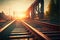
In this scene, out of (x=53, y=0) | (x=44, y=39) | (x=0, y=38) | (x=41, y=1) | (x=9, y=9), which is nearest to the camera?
(x=44, y=39)

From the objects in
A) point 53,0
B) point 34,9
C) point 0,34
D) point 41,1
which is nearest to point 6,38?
point 0,34

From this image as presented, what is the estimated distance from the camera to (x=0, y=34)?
4172 mm

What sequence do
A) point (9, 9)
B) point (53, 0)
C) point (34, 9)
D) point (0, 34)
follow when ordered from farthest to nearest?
point (9, 9) → point (53, 0) → point (34, 9) → point (0, 34)

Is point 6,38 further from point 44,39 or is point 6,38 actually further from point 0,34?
point 44,39

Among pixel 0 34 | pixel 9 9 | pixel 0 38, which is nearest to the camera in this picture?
pixel 0 38

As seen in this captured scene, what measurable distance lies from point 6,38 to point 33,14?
1000 inches

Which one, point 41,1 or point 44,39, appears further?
point 41,1

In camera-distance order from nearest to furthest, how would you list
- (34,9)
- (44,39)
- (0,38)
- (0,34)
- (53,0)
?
1. (44,39)
2. (0,38)
3. (0,34)
4. (34,9)
5. (53,0)

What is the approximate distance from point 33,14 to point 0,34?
83.4 feet

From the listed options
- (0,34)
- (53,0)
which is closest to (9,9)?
(53,0)

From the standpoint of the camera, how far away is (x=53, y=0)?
45.7 meters

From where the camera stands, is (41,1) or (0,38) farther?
(41,1)

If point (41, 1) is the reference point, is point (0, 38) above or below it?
below

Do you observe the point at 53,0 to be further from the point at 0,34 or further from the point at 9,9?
the point at 0,34
